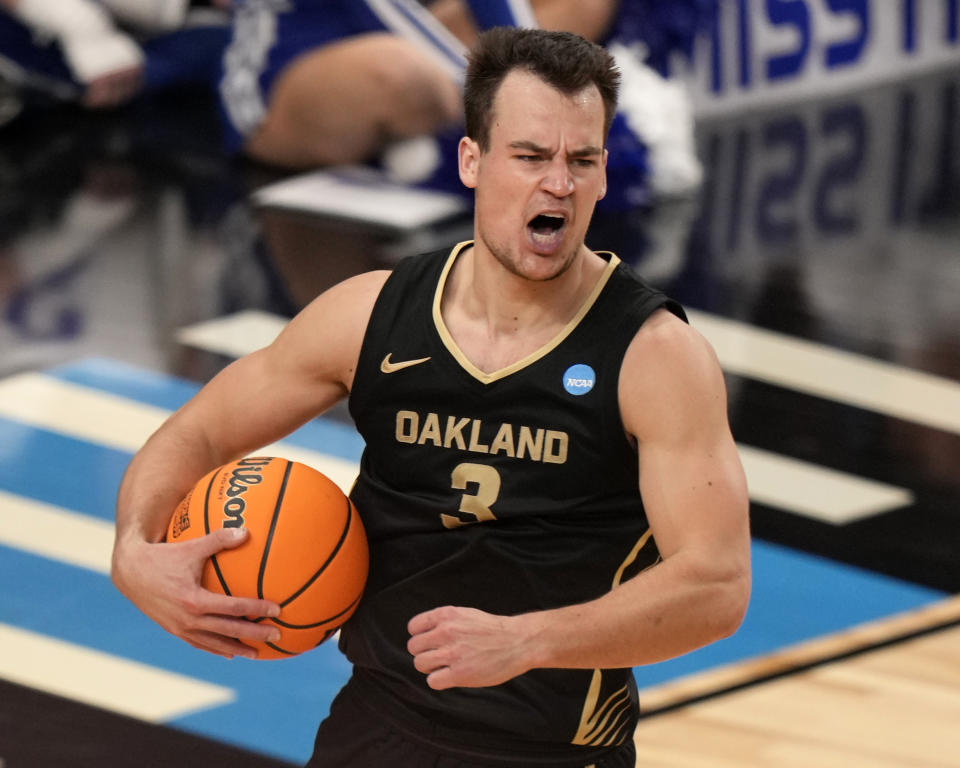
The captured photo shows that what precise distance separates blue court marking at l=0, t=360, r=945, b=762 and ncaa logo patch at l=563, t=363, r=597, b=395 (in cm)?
163

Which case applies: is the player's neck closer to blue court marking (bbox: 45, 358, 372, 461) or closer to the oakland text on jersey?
the oakland text on jersey

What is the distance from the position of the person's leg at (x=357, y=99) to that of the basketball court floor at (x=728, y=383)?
366 millimetres

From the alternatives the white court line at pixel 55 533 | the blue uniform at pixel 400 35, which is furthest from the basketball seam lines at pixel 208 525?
the blue uniform at pixel 400 35

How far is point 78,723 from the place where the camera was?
4.00 metres

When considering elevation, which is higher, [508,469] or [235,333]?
[235,333]

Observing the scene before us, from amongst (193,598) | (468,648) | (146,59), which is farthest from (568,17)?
(468,648)

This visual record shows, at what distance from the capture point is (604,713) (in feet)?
Answer: 9.01

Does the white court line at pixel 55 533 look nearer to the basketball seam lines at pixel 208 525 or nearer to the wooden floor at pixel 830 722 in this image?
the wooden floor at pixel 830 722

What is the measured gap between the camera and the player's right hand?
105 inches

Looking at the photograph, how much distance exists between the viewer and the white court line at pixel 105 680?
4.09 metres

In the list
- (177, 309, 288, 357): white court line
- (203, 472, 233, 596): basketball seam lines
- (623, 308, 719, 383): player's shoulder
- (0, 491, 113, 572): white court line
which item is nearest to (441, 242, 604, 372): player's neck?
(623, 308, 719, 383): player's shoulder

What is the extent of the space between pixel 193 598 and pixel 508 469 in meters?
0.54

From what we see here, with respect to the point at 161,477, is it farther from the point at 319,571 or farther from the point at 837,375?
the point at 837,375

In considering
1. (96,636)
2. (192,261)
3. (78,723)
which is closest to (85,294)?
(192,261)
